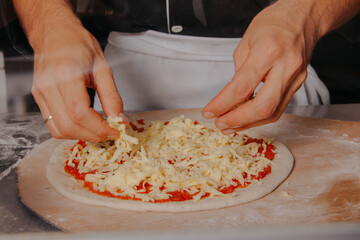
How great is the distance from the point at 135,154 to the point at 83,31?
0.38m

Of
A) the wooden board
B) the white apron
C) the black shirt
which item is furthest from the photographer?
the white apron

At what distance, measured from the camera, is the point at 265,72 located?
2.96ft

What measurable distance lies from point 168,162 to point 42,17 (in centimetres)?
55

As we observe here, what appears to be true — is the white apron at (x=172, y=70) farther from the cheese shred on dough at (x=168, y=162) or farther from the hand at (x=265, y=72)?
the hand at (x=265, y=72)

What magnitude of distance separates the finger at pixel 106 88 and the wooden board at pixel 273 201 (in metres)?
0.25

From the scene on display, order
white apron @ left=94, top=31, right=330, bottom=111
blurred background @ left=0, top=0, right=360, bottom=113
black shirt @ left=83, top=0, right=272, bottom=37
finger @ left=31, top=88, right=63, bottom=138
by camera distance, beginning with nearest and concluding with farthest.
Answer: finger @ left=31, top=88, right=63, bottom=138 → blurred background @ left=0, top=0, right=360, bottom=113 → black shirt @ left=83, top=0, right=272, bottom=37 → white apron @ left=94, top=31, right=330, bottom=111

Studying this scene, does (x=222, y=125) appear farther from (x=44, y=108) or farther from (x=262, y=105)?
(x=44, y=108)

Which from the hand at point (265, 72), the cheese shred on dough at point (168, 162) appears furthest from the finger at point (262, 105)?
the cheese shred on dough at point (168, 162)

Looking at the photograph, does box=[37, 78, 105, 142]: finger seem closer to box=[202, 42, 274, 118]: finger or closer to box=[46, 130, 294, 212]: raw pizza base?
box=[46, 130, 294, 212]: raw pizza base

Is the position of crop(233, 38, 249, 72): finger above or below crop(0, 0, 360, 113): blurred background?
above

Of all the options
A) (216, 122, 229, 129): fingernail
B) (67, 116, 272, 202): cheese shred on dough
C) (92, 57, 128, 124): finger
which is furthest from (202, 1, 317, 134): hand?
(92, 57, 128, 124): finger

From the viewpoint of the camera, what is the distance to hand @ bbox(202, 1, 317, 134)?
2.92ft

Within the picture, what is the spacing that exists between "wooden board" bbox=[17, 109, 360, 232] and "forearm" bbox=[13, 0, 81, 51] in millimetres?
382

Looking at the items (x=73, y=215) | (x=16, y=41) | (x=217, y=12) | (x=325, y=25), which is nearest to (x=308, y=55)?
(x=325, y=25)
